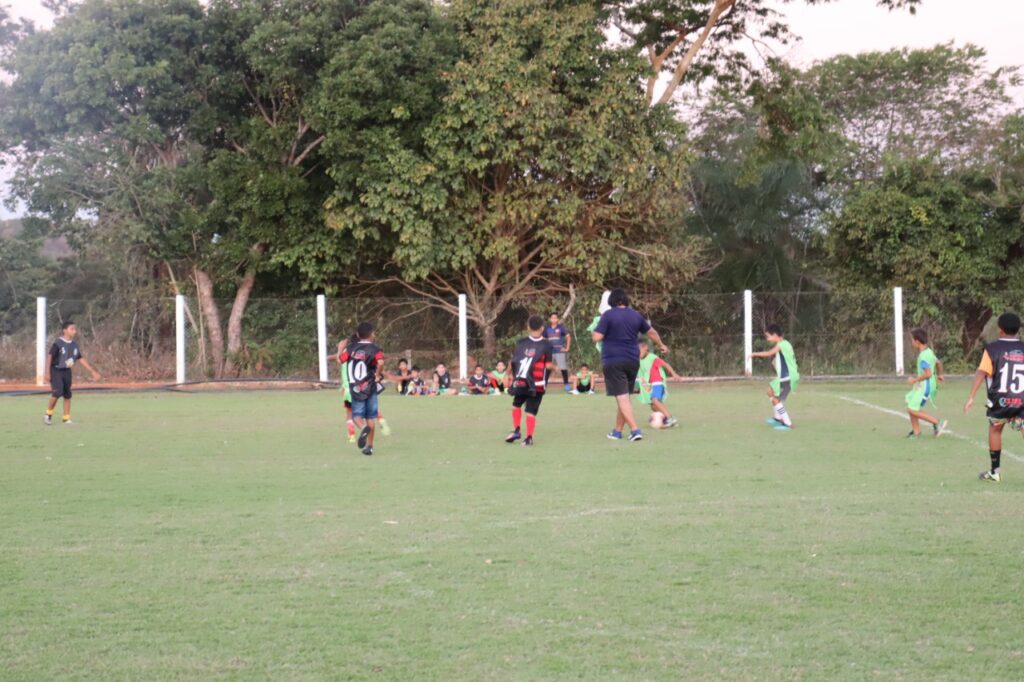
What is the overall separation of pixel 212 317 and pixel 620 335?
62.0 ft

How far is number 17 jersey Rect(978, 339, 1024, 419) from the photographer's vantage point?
10.7 metres

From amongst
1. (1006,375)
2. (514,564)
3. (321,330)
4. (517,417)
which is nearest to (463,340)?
(321,330)

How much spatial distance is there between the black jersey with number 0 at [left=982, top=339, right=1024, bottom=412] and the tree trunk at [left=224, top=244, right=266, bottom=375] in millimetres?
22640

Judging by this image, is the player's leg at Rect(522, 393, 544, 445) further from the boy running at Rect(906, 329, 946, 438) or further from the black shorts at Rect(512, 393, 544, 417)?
the boy running at Rect(906, 329, 946, 438)

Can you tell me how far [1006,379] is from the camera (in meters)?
10.8

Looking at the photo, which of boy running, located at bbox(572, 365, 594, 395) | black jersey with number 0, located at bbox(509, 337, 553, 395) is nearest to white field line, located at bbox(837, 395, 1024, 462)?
black jersey with number 0, located at bbox(509, 337, 553, 395)

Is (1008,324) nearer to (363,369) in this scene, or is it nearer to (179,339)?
(363,369)

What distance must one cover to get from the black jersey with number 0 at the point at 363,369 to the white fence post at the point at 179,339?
16507mm

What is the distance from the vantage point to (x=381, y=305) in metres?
30.4

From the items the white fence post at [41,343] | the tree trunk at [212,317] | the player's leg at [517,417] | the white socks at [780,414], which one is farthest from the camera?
the tree trunk at [212,317]

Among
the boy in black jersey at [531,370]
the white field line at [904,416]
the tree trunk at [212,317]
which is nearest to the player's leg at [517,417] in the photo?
the boy in black jersey at [531,370]

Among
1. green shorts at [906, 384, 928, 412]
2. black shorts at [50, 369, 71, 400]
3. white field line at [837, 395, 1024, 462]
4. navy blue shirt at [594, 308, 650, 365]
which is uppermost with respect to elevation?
navy blue shirt at [594, 308, 650, 365]

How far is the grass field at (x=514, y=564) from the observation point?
5270 mm

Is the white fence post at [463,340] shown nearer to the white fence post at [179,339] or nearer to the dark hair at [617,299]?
the white fence post at [179,339]
